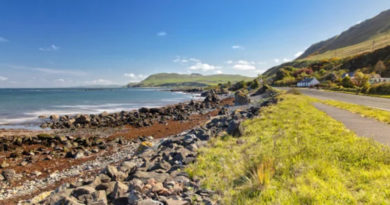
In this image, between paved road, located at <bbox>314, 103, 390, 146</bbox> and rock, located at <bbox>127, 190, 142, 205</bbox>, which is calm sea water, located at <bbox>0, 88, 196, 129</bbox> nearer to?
rock, located at <bbox>127, 190, 142, 205</bbox>

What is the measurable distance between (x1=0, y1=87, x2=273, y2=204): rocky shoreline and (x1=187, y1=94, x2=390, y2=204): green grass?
72 centimetres

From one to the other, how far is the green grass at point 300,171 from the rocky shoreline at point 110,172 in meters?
0.72

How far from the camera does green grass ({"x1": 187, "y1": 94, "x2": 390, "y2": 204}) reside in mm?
3924

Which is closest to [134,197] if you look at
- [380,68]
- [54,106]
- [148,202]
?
[148,202]

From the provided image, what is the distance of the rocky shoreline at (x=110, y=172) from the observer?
14.3 ft

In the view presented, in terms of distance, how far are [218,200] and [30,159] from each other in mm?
13709

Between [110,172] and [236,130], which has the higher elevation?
[236,130]

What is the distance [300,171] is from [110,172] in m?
5.45

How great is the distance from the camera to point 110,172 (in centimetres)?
593

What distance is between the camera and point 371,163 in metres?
5.21

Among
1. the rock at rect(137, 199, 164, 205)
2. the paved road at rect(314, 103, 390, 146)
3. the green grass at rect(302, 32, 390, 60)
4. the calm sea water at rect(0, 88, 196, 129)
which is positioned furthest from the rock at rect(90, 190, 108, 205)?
the green grass at rect(302, 32, 390, 60)

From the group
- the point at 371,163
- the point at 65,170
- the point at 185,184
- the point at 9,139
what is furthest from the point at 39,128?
the point at 371,163

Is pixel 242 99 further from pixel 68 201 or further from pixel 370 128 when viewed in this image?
pixel 68 201

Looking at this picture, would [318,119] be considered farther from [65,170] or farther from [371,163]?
[65,170]
